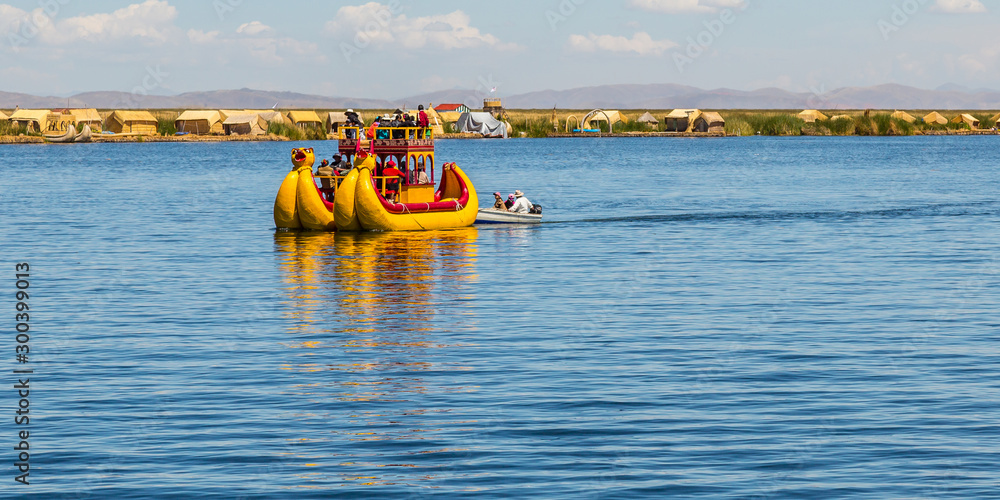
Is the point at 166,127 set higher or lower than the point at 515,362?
higher

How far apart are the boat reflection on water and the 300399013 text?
9.97 ft

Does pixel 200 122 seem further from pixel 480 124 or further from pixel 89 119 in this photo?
pixel 480 124

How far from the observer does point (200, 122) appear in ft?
568

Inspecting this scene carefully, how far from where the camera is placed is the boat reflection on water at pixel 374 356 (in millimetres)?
14461

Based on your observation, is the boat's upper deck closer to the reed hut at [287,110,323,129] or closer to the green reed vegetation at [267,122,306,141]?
the green reed vegetation at [267,122,306,141]

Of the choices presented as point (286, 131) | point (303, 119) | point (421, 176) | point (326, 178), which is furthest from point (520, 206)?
point (303, 119)

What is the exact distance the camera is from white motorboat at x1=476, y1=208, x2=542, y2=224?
46094mm

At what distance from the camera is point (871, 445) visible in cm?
1462

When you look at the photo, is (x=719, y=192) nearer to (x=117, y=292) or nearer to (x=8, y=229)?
(x=8, y=229)

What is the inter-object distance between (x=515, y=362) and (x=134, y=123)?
542 ft

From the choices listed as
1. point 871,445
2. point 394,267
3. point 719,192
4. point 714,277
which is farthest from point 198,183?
point 871,445

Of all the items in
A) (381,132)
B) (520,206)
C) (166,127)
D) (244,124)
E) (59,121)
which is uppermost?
(59,121)

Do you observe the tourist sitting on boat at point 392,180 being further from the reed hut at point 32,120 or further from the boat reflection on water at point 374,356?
the reed hut at point 32,120

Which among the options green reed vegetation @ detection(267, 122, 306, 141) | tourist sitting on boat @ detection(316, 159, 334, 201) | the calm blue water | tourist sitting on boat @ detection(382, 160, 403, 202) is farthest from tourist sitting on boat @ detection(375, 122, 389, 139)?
green reed vegetation @ detection(267, 122, 306, 141)
